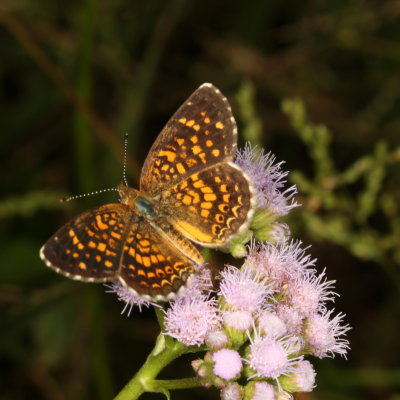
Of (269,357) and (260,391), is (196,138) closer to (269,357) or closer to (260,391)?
(269,357)

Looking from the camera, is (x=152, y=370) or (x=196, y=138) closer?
(x=152, y=370)

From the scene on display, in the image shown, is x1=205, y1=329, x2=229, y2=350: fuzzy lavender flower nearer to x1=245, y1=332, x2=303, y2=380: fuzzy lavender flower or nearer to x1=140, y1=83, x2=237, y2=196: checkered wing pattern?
x1=245, y1=332, x2=303, y2=380: fuzzy lavender flower

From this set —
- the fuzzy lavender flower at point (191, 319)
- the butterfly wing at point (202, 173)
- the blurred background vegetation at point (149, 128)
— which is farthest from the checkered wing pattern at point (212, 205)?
the blurred background vegetation at point (149, 128)

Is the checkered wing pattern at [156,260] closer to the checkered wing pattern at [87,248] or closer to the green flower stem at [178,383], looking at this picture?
the checkered wing pattern at [87,248]

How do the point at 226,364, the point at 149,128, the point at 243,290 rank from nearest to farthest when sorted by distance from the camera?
the point at 226,364 < the point at 243,290 < the point at 149,128

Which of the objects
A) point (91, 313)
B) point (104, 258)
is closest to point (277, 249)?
point (104, 258)

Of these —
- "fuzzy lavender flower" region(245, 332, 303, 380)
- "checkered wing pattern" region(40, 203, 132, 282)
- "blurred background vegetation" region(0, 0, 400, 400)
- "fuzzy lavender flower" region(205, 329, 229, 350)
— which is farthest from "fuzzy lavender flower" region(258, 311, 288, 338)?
"blurred background vegetation" region(0, 0, 400, 400)

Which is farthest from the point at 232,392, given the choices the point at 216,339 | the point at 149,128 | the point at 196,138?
the point at 149,128

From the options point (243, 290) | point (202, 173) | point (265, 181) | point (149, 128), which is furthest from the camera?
point (149, 128)
